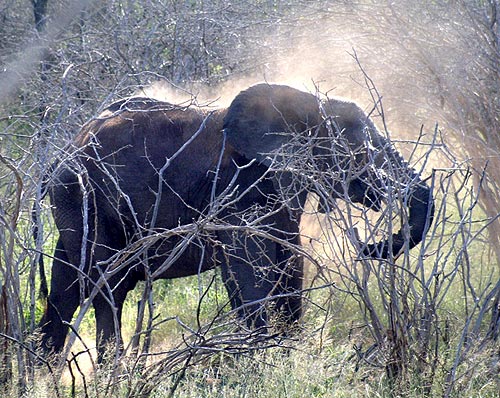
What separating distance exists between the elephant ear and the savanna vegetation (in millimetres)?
343

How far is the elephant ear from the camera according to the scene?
653 centimetres

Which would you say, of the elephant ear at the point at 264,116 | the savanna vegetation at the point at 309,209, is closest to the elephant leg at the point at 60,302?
the savanna vegetation at the point at 309,209

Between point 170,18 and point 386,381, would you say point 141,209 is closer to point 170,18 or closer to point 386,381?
point 386,381

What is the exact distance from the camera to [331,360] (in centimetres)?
557

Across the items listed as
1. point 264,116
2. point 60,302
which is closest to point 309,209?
point 264,116

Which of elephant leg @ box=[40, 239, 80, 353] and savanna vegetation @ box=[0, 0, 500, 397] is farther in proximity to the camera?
elephant leg @ box=[40, 239, 80, 353]

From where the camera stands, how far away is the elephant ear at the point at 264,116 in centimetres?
653

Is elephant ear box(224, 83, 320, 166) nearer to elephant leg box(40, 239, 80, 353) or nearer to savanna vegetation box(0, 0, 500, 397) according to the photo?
savanna vegetation box(0, 0, 500, 397)

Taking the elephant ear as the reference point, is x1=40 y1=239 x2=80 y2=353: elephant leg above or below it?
below

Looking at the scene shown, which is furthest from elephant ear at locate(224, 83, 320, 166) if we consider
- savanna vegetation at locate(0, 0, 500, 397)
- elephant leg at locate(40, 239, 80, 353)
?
elephant leg at locate(40, 239, 80, 353)

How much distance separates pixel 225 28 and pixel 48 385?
4765 millimetres

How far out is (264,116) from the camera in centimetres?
661

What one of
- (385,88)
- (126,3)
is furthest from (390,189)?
(126,3)

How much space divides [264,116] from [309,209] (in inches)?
34.5
